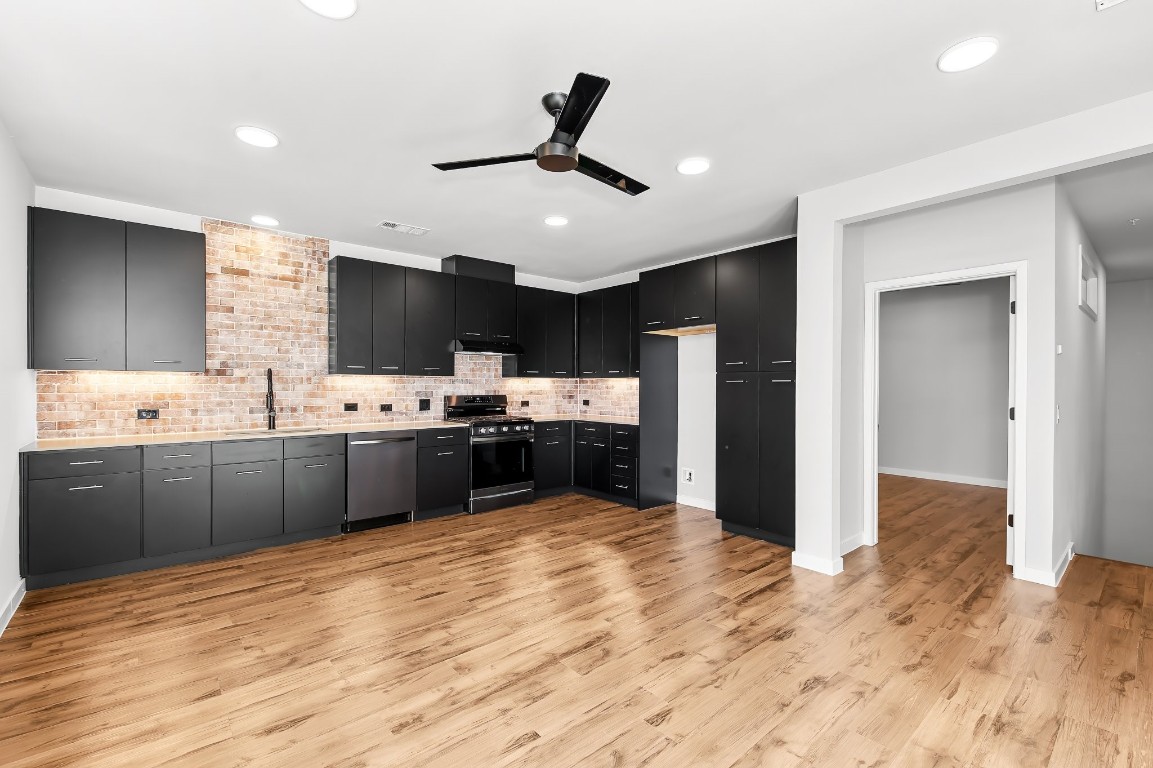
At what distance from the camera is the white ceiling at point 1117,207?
3393 mm

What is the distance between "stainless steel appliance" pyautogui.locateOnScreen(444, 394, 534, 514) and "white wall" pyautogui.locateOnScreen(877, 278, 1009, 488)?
4.58m

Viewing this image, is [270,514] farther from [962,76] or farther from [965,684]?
[962,76]

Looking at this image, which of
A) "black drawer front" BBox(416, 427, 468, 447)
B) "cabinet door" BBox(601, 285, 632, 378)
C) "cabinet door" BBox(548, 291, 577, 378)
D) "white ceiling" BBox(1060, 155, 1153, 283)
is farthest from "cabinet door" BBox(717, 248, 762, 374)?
"black drawer front" BBox(416, 427, 468, 447)

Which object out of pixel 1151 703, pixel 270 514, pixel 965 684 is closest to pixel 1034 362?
pixel 1151 703

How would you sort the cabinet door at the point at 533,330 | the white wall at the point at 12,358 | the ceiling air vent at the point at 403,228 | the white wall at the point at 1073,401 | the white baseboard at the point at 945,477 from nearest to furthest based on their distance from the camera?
the white wall at the point at 12,358 < the white wall at the point at 1073,401 < the ceiling air vent at the point at 403,228 < the cabinet door at the point at 533,330 < the white baseboard at the point at 945,477

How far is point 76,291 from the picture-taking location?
11.9 feet

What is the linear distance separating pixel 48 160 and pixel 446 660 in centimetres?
387

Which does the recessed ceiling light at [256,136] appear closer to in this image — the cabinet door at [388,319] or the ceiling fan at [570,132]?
the ceiling fan at [570,132]

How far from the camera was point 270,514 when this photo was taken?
413 centimetres

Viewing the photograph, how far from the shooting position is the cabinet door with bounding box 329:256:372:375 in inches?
190

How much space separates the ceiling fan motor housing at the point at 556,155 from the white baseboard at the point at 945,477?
19.4 feet

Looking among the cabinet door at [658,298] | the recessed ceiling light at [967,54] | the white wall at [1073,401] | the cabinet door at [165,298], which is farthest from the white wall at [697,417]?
the cabinet door at [165,298]

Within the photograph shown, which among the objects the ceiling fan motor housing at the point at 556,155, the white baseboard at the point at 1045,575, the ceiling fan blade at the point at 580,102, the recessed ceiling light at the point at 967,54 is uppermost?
the recessed ceiling light at the point at 967,54

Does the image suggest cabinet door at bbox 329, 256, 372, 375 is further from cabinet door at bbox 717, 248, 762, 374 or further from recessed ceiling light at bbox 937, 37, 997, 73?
recessed ceiling light at bbox 937, 37, 997, 73
